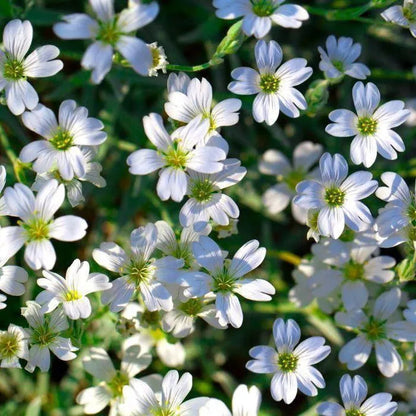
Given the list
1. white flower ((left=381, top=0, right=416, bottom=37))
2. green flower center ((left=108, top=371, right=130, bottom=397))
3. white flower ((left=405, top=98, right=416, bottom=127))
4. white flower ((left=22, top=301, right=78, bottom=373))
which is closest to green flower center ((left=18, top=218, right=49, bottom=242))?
white flower ((left=22, top=301, right=78, bottom=373))

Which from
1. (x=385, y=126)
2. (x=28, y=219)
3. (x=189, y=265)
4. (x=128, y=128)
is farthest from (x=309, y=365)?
(x=128, y=128)

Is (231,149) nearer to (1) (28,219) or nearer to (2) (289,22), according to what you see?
(2) (289,22)

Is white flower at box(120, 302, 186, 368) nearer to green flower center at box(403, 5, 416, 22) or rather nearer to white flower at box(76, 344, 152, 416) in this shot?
white flower at box(76, 344, 152, 416)

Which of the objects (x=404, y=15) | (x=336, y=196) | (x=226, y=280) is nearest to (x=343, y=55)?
(x=404, y=15)

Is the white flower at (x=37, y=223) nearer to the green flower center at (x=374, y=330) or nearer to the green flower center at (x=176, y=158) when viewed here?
the green flower center at (x=176, y=158)

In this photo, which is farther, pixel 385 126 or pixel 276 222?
pixel 276 222
